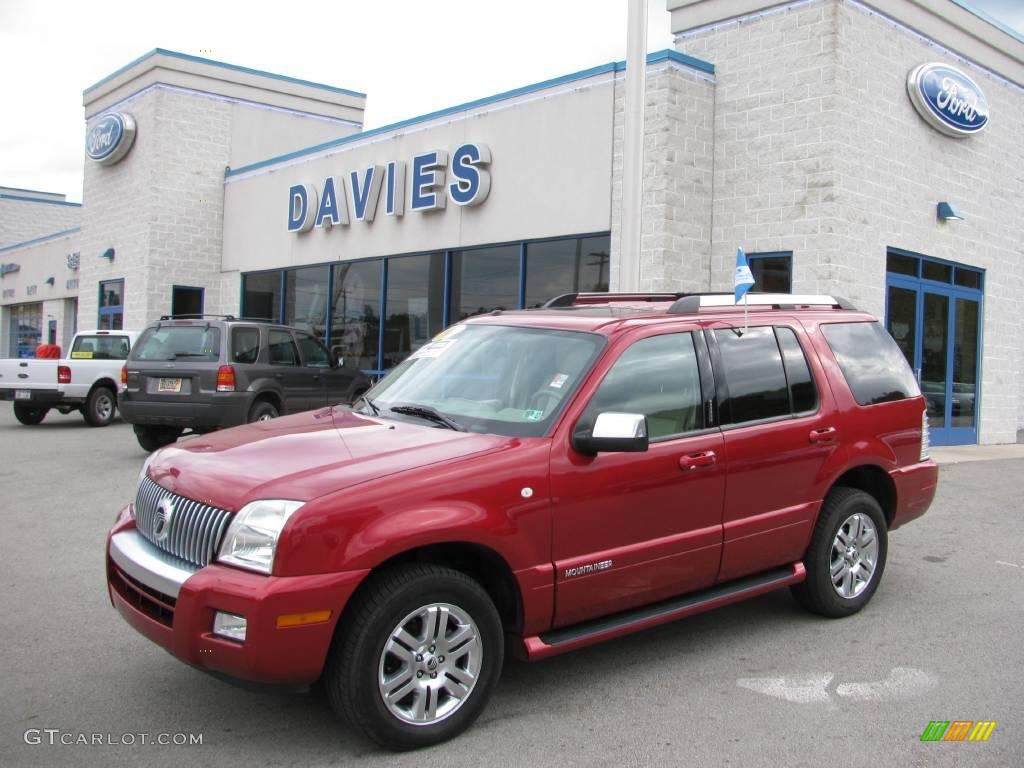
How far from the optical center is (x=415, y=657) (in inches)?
142

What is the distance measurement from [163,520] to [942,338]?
1379cm

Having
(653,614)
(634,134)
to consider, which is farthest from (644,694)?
(634,134)

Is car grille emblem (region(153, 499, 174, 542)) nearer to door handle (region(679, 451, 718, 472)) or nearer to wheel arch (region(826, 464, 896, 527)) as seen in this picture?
door handle (region(679, 451, 718, 472))

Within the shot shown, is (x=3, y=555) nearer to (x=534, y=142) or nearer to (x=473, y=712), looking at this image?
(x=473, y=712)

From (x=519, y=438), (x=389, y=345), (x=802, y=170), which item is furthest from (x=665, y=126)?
(x=519, y=438)

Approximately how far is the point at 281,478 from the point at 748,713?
7.51ft

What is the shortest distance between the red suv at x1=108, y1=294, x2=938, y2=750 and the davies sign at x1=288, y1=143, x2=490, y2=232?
9983 millimetres

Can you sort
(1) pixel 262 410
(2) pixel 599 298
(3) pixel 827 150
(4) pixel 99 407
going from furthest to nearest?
1. (4) pixel 99 407
2. (3) pixel 827 150
3. (1) pixel 262 410
4. (2) pixel 599 298

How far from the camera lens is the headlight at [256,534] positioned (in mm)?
3416

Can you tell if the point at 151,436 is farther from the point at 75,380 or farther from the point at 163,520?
the point at 163,520

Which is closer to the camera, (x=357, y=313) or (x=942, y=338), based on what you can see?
(x=942, y=338)

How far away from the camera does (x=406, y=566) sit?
3656 mm

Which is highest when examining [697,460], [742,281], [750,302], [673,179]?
[673,179]

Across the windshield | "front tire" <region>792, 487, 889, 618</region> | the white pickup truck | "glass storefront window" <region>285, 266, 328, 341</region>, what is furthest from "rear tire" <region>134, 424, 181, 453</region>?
"front tire" <region>792, 487, 889, 618</region>
